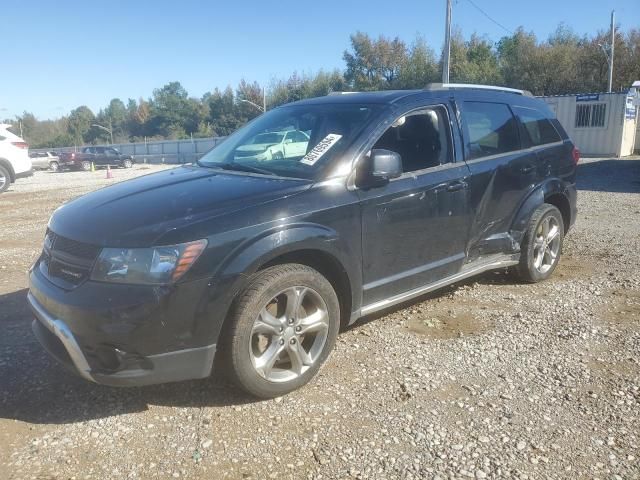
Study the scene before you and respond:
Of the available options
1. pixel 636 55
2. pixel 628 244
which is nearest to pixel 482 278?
pixel 628 244

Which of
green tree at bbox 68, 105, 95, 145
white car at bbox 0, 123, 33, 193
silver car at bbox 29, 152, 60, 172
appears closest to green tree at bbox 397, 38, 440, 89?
silver car at bbox 29, 152, 60, 172

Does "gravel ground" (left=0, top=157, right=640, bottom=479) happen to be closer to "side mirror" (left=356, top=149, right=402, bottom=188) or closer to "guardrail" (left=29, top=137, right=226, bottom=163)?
"side mirror" (left=356, top=149, right=402, bottom=188)

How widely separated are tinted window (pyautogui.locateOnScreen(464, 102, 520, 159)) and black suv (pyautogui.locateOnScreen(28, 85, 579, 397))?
0.05ft

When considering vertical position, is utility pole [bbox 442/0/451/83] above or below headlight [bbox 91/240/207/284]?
above

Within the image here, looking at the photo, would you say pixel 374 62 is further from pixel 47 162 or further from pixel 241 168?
pixel 241 168

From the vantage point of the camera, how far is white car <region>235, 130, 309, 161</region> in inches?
152

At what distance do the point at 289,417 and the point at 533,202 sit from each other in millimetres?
3170

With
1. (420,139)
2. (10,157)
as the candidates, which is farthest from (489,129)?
(10,157)

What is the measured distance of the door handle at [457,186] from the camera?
406 centimetres

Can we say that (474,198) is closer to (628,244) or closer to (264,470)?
(264,470)

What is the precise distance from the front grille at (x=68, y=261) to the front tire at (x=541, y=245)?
3.73 metres

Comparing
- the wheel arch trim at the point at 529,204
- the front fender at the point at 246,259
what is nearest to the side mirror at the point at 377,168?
the front fender at the point at 246,259

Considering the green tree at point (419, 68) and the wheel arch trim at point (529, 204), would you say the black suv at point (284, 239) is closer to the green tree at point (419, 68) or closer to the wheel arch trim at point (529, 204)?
the wheel arch trim at point (529, 204)

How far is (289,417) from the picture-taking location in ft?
9.84
